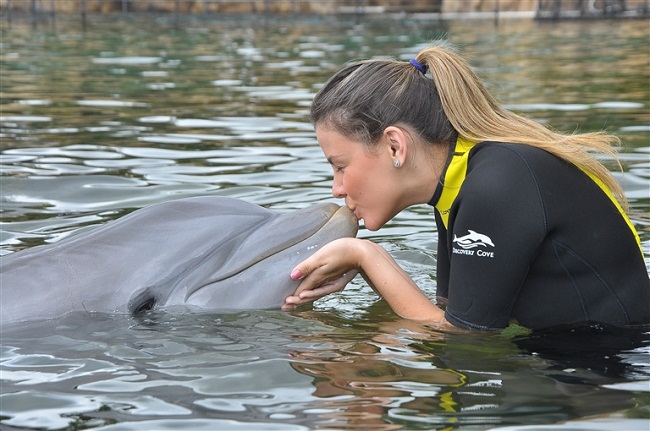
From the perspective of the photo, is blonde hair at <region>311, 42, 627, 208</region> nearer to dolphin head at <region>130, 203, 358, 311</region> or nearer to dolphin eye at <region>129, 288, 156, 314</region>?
dolphin head at <region>130, 203, 358, 311</region>

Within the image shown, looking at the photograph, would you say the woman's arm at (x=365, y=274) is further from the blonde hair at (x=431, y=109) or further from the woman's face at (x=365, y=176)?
the blonde hair at (x=431, y=109)

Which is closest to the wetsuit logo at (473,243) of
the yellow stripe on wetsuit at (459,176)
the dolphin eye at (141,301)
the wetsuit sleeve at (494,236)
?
the wetsuit sleeve at (494,236)

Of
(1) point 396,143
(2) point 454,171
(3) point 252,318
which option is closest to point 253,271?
(3) point 252,318

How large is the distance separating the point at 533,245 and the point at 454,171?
0.47 m

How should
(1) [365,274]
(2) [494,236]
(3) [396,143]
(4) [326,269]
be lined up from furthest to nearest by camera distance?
(1) [365,274] → (4) [326,269] → (3) [396,143] → (2) [494,236]

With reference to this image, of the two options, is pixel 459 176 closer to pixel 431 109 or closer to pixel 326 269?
pixel 431 109

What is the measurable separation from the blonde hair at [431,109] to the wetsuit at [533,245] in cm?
6

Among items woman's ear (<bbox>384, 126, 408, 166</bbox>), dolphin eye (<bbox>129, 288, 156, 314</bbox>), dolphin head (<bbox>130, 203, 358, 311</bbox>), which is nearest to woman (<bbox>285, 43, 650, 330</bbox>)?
woman's ear (<bbox>384, 126, 408, 166</bbox>)

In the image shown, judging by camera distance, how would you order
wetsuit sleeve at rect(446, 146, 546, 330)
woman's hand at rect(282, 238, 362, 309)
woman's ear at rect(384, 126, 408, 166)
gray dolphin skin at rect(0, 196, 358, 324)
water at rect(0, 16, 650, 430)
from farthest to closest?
1. gray dolphin skin at rect(0, 196, 358, 324)
2. woman's hand at rect(282, 238, 362, 309)
3. woman's ear at rect(384, 126, 408, 166)
4. wetsuit sleeve at rect(446, 146, 546, 330)
5. water at rect(0, 16, 650, 430)

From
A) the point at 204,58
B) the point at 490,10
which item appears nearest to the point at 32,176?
the point at 204,58

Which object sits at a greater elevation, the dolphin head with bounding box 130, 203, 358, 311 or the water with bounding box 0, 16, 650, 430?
the dolphin head with bounding box 130, 203, 358, 311

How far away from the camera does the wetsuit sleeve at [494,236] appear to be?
4.38 metres

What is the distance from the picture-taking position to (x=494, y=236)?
4.38 meters

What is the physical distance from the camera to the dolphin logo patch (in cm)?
439
